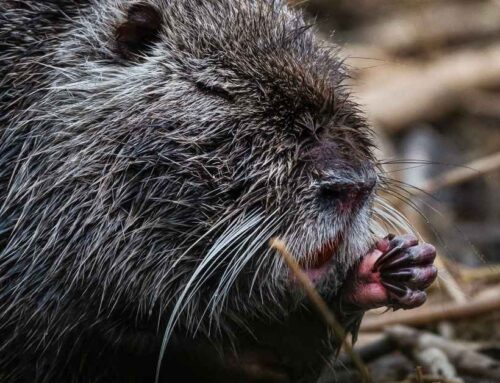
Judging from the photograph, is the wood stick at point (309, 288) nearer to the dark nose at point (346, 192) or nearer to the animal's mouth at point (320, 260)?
the animal's mouth at point (320, 260)

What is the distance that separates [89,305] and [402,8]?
6.72 m

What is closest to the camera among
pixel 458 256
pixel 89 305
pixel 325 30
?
pixel 89 305

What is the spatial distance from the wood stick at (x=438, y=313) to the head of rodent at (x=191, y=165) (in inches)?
64.9

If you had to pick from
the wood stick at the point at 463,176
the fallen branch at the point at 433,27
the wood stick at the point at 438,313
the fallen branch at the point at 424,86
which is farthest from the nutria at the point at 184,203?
the fallen branch at the point at 433,27

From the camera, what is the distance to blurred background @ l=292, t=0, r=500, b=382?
5.52 meters

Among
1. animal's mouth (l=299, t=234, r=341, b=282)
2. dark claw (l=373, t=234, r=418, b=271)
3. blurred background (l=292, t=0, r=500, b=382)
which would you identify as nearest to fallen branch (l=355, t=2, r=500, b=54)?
blurred background (l=292, t=0, r=500, b=382)

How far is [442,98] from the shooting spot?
902 centimetres

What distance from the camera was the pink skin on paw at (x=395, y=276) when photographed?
4.05m

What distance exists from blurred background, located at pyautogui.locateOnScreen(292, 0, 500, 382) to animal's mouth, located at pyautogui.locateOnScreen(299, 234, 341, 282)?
0.59 meters

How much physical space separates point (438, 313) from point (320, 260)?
185cm

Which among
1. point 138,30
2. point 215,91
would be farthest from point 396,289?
point 138,30

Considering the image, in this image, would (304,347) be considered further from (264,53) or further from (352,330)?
(264,53)

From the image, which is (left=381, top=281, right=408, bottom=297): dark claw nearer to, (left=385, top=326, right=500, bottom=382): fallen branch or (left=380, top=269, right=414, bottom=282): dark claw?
(left=380, top=269, right=414, bottom=282): dark claw

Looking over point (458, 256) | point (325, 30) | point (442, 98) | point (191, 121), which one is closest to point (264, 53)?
point (191, 121)
